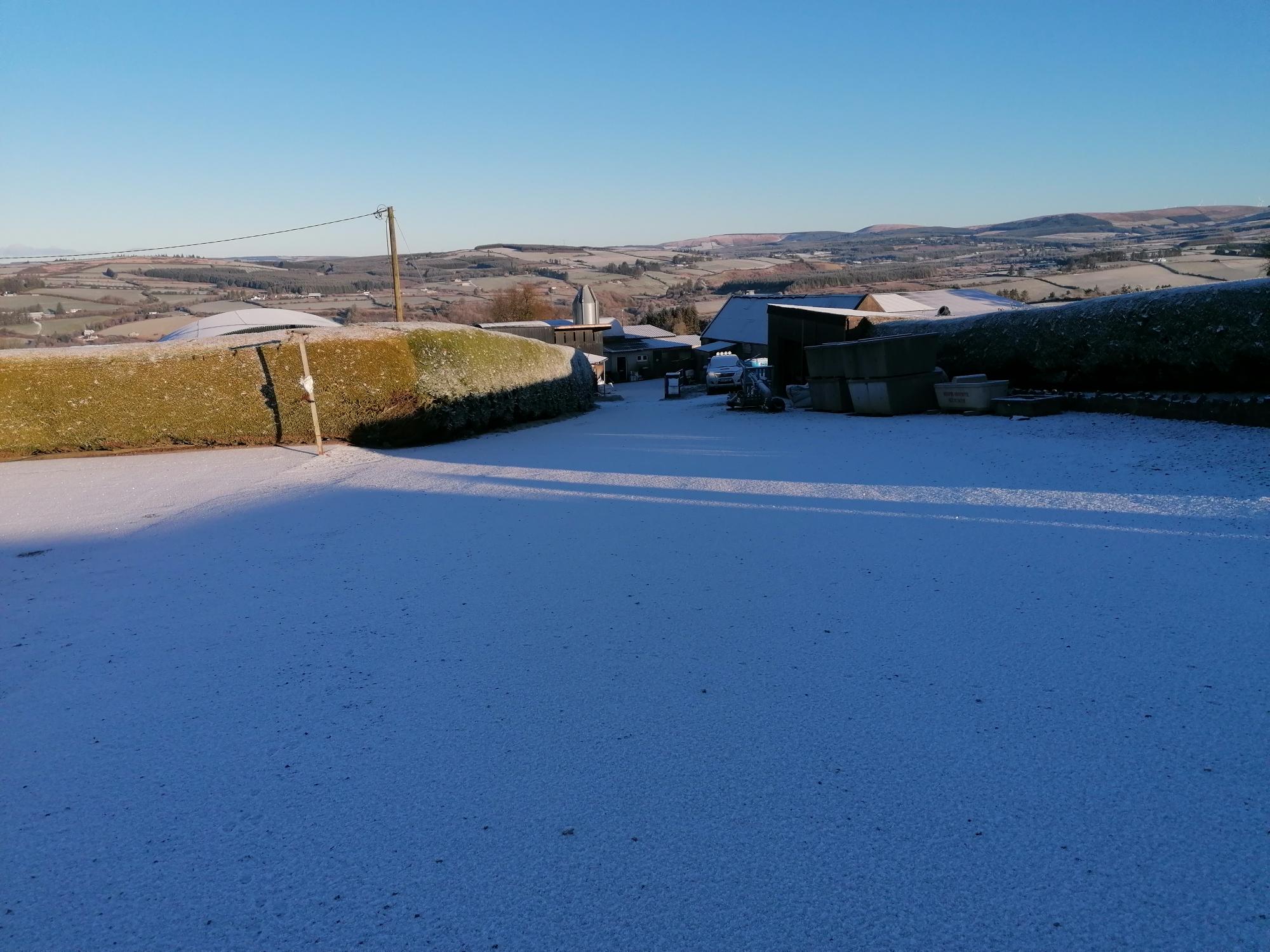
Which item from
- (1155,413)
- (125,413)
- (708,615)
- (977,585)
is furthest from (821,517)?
(125,413)

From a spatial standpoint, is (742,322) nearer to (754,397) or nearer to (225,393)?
(754,397)

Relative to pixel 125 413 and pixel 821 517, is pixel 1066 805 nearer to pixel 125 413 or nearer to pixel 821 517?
pixel 821 517

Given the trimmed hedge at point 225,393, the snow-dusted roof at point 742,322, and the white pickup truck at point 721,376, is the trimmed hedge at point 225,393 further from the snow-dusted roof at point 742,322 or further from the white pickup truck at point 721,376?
the snow-dusted roof at point 742,322

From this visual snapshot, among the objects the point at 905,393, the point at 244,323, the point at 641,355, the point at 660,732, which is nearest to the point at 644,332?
the point at 641,355

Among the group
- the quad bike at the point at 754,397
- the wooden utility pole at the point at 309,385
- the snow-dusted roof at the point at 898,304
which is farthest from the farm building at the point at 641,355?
the wooden utility pole at the point at 309,385

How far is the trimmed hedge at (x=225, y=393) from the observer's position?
60.1ft

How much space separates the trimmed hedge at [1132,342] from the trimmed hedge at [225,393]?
12742mm

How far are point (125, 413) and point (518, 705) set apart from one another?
1766 cm

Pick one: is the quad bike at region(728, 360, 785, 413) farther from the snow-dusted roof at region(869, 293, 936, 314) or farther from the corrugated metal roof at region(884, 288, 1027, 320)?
the corrugated metal roof at region(884, 288, 1027, 320)

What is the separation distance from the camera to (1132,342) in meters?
15.2

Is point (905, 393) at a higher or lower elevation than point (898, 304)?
lower

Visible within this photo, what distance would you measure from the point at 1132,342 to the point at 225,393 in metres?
18.9

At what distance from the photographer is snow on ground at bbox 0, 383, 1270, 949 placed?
304 centimetres

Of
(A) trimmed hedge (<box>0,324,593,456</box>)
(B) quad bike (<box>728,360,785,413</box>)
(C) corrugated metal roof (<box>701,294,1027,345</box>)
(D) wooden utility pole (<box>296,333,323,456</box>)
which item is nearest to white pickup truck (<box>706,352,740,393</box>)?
(C) corrugated metal roof (<box>701,294,1027,345</box>)
